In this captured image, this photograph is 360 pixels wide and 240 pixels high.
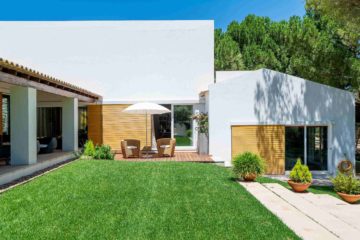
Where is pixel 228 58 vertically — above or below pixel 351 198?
above

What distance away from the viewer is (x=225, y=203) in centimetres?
901

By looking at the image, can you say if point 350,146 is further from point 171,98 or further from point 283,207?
point 283,207

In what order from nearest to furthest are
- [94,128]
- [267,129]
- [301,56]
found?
[267,129] → [94,128] → [301,56]

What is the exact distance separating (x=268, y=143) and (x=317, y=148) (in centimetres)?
341

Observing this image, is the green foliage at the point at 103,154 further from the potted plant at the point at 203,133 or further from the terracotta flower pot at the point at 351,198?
the terracotta flower pot at the point at 351,198

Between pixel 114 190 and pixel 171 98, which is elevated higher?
pixel 171 98

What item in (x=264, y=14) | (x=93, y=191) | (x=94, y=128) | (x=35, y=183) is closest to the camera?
(x=93, y=191)

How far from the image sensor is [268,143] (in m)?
20.0

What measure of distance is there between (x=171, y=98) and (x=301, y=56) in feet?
37.4

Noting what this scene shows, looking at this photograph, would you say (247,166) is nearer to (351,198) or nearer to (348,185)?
(348,185)

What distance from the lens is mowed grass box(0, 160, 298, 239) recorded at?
670cm

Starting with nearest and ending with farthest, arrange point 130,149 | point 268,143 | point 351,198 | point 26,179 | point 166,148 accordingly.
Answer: point 351,198, point 26,179, point 130,149, point 166,148, point 268,143

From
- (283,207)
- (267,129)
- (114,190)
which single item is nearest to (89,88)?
(267,129)

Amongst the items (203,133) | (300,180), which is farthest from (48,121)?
(300,180)
